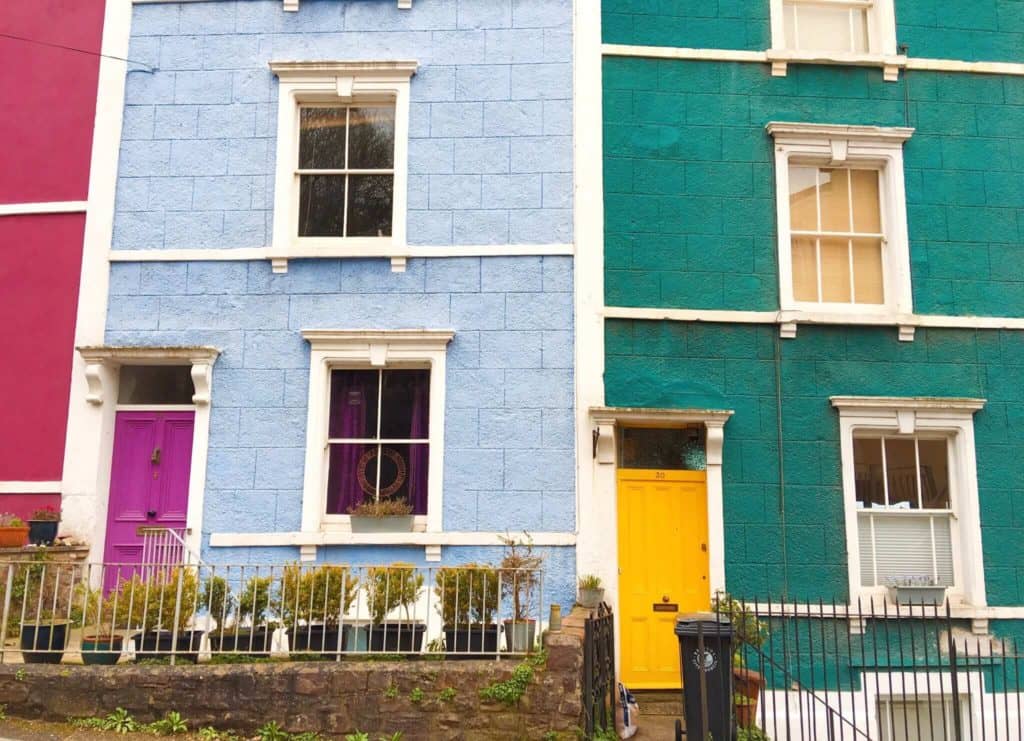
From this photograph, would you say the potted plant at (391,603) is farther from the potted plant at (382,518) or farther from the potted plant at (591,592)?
the potted plant at (591,592)

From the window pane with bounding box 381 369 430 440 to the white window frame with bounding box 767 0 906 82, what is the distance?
570 centimetres

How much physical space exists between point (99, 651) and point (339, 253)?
4950mm

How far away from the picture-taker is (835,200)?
11.2 m

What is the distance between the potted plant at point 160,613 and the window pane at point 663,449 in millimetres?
4871

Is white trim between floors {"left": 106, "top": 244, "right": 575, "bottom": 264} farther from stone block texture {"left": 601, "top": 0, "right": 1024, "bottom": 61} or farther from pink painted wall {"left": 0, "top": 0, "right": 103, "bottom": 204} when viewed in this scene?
stone block texture {"left": 601, "top": 0, "right": 1024, "bottom": 61}

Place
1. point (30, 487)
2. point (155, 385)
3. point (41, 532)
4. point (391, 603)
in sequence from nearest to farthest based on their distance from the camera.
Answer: point (391, 603) → point (41, 532) → point (30, 487) → point (155, 385)

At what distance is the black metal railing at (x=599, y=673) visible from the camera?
7410 millimetres

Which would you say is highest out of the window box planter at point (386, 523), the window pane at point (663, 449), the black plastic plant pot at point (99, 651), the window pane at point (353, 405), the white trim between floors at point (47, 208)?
the white trim between floors at point (47, 208)

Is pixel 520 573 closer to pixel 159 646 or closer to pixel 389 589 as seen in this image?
pixel 389 589

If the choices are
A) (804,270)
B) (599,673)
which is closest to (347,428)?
(599,673)

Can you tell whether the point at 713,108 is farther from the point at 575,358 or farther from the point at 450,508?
the point at 450,508

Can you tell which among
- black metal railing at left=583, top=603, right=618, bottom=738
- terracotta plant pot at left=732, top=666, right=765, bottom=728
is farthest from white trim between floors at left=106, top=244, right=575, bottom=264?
terracotta plant pot at left=732, top=666, right=765, bottom=728

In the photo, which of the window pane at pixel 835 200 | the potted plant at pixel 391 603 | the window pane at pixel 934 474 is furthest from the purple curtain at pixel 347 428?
the window pane at pixel 934 474

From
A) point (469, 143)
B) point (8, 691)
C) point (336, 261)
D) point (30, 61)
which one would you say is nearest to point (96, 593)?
point (8, 691)
